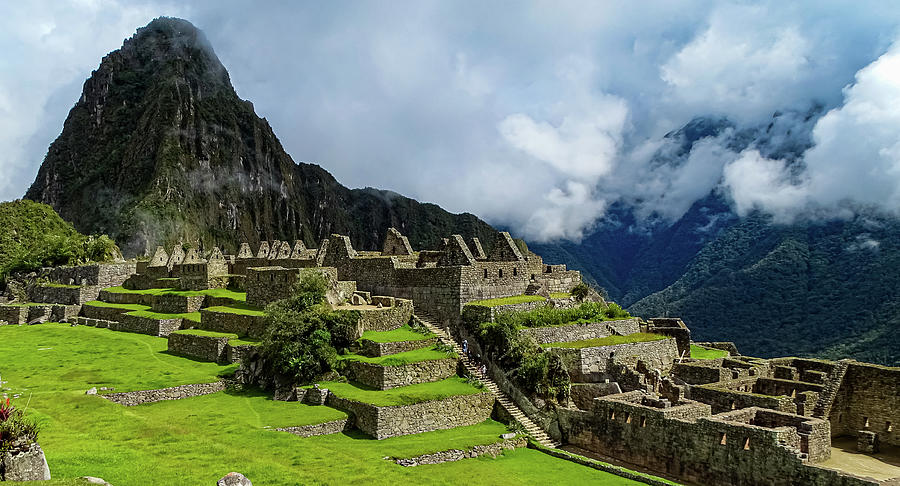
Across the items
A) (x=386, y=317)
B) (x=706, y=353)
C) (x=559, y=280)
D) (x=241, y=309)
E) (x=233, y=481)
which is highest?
(x=559, y=280)

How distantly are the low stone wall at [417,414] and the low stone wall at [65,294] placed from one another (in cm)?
3512

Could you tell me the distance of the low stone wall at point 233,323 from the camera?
28.8 m

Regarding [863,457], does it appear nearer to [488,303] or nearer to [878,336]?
[488,303]

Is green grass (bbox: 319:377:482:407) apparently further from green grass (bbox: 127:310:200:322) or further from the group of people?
green grass (bbox: 127:310:200:322)

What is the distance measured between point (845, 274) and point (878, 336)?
9969 millimetres

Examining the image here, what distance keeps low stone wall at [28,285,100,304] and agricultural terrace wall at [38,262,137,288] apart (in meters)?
1.30

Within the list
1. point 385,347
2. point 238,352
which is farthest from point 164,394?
point 385,347

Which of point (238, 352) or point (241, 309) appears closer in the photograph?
point (238, 352)

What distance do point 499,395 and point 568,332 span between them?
4.73 metres

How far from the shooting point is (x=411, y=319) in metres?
27.7

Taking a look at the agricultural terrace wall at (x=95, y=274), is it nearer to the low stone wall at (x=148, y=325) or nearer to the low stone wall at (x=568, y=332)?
the low stone wall at (x=148, y=325)

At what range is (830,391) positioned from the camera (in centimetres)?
2244

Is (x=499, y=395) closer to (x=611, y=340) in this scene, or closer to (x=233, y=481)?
(x=611, y=340)

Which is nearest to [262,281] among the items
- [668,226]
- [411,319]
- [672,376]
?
[411,319]
